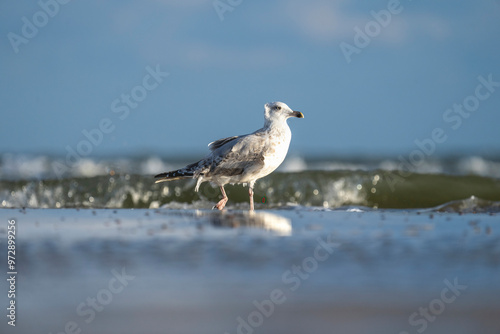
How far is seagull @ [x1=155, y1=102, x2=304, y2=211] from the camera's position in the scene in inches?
265

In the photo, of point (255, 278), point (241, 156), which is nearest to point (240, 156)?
point (241, 156)

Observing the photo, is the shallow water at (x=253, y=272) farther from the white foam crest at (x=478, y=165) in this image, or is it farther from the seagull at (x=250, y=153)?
the white foam crest at (x=478, y=165)

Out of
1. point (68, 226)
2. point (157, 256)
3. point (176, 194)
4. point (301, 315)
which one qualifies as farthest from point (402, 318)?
point (176, 194)

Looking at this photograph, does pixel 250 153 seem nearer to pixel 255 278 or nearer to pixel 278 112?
pixel 278 112

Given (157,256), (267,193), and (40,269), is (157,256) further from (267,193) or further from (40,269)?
(267,193)

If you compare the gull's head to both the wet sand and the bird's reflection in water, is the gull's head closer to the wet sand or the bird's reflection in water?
the bird's reflection in water

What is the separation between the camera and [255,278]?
3.17 metres

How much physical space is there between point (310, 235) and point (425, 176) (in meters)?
9.08

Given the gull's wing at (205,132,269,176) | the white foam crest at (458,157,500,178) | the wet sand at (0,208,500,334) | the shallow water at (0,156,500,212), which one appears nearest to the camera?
the wet sand at (0,208,500,334)

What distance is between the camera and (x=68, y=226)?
5145mm

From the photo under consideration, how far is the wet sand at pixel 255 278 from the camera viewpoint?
8.21 feet

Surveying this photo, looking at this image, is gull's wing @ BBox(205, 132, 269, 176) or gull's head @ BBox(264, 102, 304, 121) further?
gull's head @ BBox(264, 102, 304, 121)

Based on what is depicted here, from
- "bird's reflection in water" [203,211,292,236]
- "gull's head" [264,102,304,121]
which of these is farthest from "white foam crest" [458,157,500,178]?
"bird's reflection in water" [203,211,292,236]

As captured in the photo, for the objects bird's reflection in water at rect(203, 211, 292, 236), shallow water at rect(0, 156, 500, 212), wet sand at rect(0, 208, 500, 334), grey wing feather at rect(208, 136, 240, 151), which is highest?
grey wing feather at rect(208, 136, 240, 151)
